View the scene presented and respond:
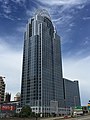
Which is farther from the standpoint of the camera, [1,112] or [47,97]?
[47,97]

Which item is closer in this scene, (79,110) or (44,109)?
(79,110)

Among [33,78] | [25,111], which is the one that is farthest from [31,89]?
[25,111]

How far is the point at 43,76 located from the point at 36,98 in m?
22.5

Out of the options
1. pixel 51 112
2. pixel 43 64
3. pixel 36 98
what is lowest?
pixel 51 112

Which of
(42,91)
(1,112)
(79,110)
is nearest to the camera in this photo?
(79,110)

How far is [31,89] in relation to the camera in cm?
19888

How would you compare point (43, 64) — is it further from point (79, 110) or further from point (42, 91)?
point (79, 110)

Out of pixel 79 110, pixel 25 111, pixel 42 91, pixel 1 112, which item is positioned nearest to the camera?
pixel 79 110

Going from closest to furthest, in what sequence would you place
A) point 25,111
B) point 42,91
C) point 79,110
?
1. point 79,110
2. point 25,111
3. point 42,91

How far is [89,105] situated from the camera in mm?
125938

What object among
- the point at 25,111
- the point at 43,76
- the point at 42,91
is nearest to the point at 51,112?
the point at 42,91

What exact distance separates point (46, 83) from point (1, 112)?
251ft

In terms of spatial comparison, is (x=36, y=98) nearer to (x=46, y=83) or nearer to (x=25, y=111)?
(x=46, y=83)

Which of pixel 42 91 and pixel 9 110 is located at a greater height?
pixel 42 91
